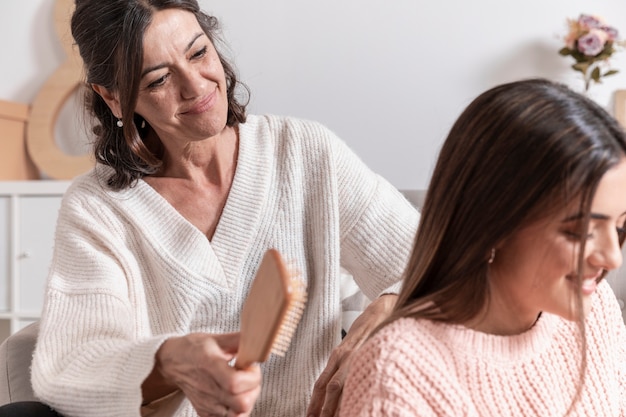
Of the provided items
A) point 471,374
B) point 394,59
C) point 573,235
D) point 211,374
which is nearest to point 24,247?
point 394,59

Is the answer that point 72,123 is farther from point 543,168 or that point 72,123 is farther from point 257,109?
point 543,168

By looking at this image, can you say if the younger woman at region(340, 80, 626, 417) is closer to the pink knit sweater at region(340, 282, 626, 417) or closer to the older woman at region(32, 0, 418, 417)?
the pink knit sweater at region(340, 282, 626, 417)

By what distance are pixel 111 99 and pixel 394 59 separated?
1.55 metres

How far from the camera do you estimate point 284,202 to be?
147 centimetres

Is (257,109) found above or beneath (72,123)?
above

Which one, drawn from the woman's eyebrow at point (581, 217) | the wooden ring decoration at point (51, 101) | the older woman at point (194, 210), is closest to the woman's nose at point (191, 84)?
the older woman at point (194, 210)

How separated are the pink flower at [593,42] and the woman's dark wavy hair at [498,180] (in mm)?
1805

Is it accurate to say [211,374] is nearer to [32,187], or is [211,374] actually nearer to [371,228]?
[371,228]

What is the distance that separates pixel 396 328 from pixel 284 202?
0.58 meters

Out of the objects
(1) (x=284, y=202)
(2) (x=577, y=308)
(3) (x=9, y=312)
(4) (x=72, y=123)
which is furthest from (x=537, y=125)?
(4) (x=72, y=123)

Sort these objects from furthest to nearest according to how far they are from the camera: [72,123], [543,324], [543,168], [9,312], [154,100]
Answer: [72,123] < [9,312] < [154,100] < [543,324] < [543,168]

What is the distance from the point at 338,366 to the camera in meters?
1.14

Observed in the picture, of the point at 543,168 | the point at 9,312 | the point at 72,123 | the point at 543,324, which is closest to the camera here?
the point at 543,168

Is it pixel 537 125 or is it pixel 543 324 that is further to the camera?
pixel 543 324
